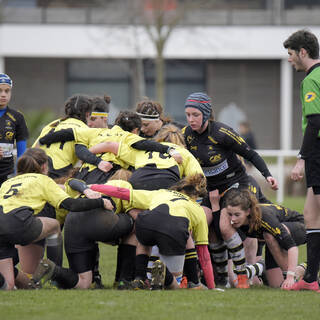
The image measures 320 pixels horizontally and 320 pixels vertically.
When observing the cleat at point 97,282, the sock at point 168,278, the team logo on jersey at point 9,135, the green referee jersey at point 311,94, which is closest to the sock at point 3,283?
the cleat at point 97,282

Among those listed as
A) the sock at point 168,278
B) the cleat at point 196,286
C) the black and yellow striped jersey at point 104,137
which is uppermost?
the black and yellow striped jersey at point 104,137

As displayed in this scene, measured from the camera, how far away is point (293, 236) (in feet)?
25.1

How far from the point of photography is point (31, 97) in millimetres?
29938

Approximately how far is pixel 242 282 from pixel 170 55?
21645 mm

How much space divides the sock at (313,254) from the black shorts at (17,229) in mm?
2304

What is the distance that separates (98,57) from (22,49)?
8.96 ft

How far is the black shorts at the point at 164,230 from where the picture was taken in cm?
663

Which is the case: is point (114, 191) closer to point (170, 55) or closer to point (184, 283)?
point (184, 283)

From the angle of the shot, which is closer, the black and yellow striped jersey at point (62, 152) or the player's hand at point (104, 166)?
the player's hand at point (104, 166)

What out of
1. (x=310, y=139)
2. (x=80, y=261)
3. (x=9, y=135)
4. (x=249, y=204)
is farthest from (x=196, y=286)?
(x=9, y=135)

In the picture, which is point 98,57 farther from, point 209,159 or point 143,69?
point 209,159

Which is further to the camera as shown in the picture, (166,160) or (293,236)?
(293,236)

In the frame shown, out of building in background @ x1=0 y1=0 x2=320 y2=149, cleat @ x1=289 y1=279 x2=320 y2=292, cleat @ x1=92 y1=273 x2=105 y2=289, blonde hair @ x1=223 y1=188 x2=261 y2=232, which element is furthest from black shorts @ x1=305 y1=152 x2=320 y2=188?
building in background @ x1=0 y1=0 x2=320 y2=149

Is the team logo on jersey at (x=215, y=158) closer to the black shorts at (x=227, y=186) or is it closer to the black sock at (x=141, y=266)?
the black shorts at (x=227, y=186)
